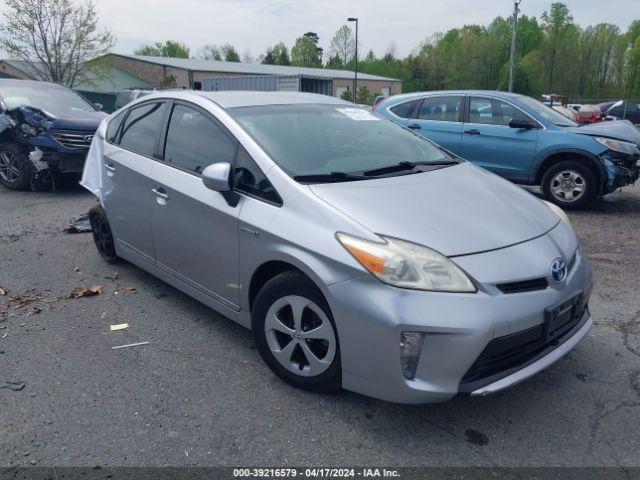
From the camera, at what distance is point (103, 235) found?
16.6ft

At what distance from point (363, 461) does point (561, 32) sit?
7804 centimetres

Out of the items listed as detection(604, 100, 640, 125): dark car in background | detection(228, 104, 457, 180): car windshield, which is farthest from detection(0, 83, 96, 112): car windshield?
detection(604, 100, 640, 125): dark car in background

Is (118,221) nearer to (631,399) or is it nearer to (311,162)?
(311,162)

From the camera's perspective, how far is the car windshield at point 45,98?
870 centimetres

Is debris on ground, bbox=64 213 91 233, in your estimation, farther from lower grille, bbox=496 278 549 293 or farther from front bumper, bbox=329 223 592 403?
lower grille, bbox=496 278 549 293

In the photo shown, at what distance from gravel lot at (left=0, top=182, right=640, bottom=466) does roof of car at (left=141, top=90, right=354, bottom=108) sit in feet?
5.18

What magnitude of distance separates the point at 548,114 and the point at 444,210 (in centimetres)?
592

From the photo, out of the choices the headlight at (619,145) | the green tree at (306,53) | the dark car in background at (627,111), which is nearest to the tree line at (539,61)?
the green tree at (306,53)

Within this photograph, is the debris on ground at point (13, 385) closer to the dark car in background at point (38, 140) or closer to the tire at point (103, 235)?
the tire at point (103, 235)

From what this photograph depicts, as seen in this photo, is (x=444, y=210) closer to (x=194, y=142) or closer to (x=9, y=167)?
(x=194, y=142)

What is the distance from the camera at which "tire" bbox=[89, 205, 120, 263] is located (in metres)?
4.93

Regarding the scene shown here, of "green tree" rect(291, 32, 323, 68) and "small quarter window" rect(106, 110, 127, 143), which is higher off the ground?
"green tree" rect(291, 32, 323, 68)

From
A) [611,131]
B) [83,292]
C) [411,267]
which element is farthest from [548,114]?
[83,292]

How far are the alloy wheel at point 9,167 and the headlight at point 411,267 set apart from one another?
797 centimetres
